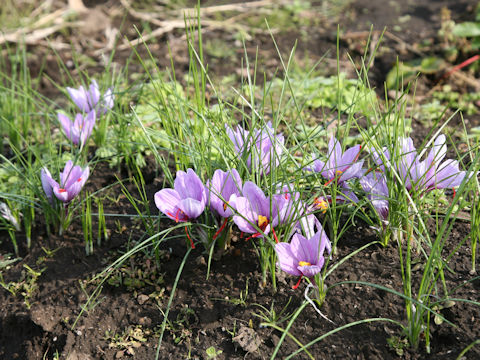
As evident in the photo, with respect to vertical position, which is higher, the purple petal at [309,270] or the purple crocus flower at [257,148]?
the purple crocus flower at [257,148]

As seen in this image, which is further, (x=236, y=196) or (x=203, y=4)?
(x=203, y=4)

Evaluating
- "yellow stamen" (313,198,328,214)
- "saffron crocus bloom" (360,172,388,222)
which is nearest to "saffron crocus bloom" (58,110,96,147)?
"yellow stamen" (313,198,328,214)

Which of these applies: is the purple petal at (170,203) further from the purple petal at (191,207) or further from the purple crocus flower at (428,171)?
the purple crocus flower at (428,171)

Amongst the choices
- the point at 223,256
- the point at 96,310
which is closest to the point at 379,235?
the point at 223,256

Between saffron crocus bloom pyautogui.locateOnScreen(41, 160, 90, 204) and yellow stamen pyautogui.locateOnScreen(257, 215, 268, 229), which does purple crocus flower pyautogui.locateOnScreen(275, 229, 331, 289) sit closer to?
yellow stamen pyautogui.locateOnScreen(257, 215, 268, 229)

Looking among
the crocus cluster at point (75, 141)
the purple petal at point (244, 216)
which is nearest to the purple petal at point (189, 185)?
the purple petal at point (244, 216)

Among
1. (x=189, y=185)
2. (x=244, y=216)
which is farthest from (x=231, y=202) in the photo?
(x=189, y=185)

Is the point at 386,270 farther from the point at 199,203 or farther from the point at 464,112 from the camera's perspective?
the point at 464,112
